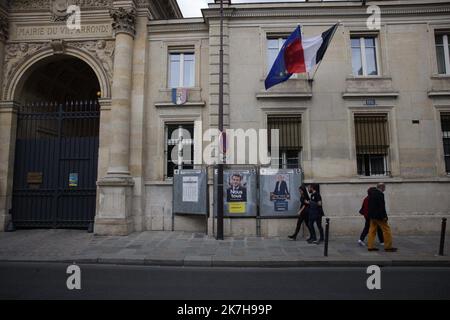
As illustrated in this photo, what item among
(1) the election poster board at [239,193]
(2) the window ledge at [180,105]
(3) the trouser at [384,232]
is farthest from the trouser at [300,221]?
(2) the window ledge at [180,105]

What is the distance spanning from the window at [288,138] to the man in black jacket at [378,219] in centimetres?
338

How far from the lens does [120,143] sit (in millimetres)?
10844

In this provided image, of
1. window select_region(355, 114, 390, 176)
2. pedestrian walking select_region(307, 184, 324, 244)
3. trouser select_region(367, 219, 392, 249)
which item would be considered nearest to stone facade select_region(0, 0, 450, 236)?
window select_region(355, 114, 390, 176)

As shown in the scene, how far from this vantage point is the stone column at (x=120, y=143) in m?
10.4

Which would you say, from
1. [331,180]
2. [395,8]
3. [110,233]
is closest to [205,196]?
[110,233]

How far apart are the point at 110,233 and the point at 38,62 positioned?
24.2 feet

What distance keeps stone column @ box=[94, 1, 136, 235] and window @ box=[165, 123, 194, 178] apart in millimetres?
1461

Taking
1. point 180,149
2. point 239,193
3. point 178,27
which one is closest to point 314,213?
point 239,193

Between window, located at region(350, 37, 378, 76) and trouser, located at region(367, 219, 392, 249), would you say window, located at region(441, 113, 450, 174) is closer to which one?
window, located at region(350, 37, 378, 76)

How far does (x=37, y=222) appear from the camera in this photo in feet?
38.1

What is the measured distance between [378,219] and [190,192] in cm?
592

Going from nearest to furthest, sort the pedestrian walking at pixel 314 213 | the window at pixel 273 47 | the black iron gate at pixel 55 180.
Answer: the pedestrian walking at pixel 314 213 → the black iron gate at pixel 55 180 → the window at pixel 273 47

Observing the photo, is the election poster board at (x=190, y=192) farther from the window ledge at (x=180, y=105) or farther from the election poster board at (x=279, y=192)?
the window ledge at (x=180, y=105)

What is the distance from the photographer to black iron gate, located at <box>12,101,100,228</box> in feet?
37.8
